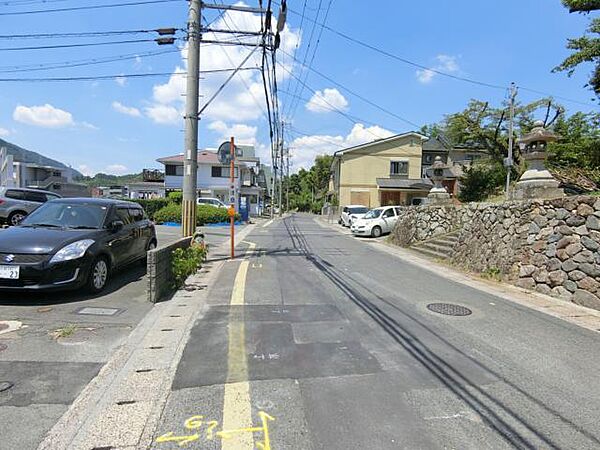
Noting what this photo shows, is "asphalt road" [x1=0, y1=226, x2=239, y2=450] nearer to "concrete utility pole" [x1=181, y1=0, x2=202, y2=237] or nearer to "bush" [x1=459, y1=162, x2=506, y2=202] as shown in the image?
"concrete utility pole" [x1=181, y1=0, x2=202, y2=237]

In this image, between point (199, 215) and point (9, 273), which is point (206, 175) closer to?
point (199, 215)

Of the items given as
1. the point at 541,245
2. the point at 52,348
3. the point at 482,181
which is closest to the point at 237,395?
the point at 52,348

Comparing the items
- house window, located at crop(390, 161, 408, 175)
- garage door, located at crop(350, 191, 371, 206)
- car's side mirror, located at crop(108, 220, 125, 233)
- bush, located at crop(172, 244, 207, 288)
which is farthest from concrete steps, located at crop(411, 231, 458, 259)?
house window, located at crop(390, 161, 408, 175)

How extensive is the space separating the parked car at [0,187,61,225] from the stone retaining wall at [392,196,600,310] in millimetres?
15031

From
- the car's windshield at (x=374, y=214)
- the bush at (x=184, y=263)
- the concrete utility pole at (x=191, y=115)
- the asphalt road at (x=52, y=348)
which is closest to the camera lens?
the asphalt road at (x=52, y=348)

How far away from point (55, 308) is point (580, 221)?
8657mm

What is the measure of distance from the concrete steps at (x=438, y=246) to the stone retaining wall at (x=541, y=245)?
711mm

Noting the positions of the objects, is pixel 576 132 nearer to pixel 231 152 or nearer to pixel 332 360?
pixel 231 152

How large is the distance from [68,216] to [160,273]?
6.97 ft

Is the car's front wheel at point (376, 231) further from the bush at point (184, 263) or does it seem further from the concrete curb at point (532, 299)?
the bush at point (184, 263)

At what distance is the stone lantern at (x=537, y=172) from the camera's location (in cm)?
842

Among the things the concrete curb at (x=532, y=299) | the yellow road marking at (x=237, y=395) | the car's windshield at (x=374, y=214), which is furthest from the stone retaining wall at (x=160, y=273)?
A: the car's windshield at (x=374, y=214)

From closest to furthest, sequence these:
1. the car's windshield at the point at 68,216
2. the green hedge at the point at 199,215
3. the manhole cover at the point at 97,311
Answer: the manhole cover at the point at 97,311 < the car's windshield at the point at 68,216 < the green hedge at the point at 199,215

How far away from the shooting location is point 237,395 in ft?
9.95
